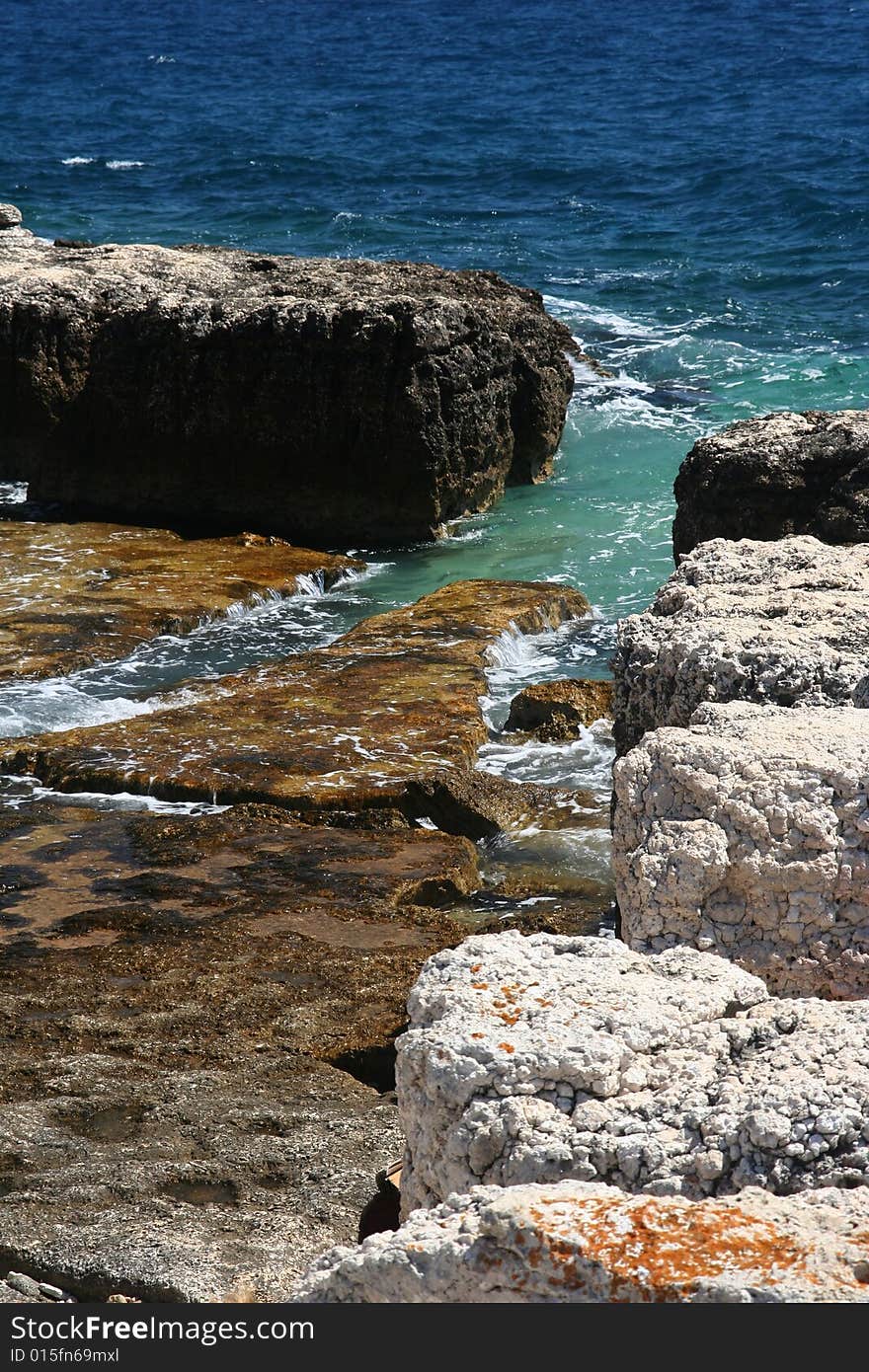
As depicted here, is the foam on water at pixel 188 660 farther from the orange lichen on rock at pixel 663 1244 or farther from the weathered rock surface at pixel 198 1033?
the orange lichen on rock at pixel 663 1244

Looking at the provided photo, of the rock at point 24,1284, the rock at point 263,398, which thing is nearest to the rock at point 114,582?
the rock at point 263,398

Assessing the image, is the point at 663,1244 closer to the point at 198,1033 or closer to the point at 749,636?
the point at 198,1033

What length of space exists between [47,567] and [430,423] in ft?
9.66

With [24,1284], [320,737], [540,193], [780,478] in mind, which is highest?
[540,193]

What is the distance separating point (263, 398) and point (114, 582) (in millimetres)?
2142

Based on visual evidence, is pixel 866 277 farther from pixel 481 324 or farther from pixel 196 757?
pixel 196 757

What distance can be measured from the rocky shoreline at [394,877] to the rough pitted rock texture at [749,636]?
16 millimetres

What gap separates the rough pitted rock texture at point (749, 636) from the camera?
448 cm

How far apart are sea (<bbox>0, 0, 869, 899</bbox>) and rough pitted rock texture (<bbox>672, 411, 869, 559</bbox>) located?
1337 millimetres

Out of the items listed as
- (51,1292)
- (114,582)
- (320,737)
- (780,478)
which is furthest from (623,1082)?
(114,582)

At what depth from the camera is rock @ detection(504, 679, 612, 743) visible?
7.57 m

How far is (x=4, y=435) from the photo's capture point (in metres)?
11.9

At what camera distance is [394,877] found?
5.88 meters

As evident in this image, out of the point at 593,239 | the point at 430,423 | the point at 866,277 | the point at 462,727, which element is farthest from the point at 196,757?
the point at 593,239
